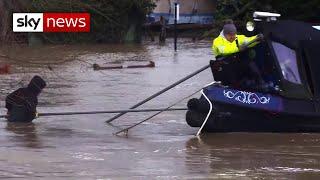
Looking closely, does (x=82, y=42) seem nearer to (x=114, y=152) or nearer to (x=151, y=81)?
(x=151, y=81)

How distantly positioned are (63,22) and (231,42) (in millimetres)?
3737

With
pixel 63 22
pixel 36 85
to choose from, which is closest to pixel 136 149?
pixel 36 85

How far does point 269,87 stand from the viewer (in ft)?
35.3

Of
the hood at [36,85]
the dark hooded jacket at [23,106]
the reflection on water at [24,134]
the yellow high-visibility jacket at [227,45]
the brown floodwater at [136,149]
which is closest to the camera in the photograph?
the brown floodwater at [136,149]

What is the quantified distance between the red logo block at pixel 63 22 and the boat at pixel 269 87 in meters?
3.02

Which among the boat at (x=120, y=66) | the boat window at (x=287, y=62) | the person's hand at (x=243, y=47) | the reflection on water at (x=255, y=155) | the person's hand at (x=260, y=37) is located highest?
the person's hand at (x=260, y=37)

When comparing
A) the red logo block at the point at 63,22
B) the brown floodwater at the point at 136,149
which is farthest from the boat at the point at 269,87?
the red logo block at the point at 63,22

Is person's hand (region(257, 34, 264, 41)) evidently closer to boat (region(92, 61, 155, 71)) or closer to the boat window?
the boat window

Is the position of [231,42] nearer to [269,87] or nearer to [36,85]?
[269,87]

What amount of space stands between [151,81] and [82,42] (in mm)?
19898

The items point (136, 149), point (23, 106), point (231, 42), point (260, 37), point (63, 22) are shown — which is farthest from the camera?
point (63, 22)

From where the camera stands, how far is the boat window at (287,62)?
35.3 ft

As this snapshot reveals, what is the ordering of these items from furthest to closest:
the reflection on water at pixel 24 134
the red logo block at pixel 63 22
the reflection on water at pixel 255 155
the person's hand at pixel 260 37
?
the red logo block at pixel 63 22, the person's hand at pixel 260 37, the reflection on water at pixel 24 134, the reflection on water at pixel 255 155

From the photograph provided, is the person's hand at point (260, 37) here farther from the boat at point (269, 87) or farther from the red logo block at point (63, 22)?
the red logo block at point (63, 22)
